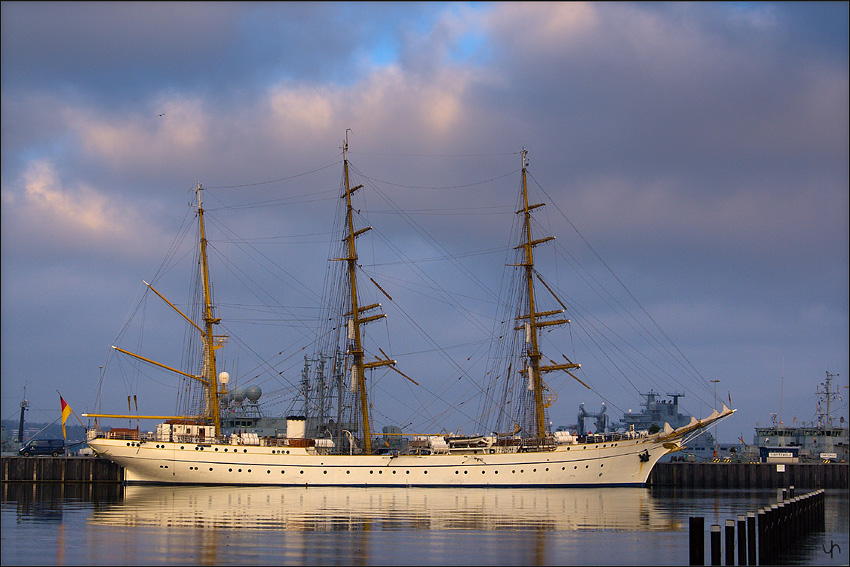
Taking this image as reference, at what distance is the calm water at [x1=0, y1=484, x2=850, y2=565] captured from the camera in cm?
2730

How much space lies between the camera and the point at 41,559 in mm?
26469

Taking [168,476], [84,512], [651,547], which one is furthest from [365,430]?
[651,547]

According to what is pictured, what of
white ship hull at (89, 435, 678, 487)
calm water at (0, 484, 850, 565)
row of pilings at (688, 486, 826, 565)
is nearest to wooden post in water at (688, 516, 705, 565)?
row of pilings at (688, 486, 826, 565)

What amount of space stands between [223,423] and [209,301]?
14612 millimetres

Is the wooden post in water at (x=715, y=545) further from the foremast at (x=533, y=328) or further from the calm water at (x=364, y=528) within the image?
the foremast at (x=533, y=328)

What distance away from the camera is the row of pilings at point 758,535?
25844 mm

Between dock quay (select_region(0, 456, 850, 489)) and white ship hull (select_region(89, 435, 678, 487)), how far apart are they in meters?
9.71

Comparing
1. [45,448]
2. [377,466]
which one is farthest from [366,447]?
[45,448]

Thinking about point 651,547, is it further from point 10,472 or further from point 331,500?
point 10,472

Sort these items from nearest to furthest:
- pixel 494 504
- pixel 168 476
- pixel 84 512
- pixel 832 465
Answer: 1. pixel 84 512
2. pixel 494 504
3. pixel 168 476
4. pixel 832 465

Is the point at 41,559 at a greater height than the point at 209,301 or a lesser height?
lesser

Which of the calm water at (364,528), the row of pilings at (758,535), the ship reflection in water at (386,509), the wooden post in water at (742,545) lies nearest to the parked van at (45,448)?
the ship reflection in water at (386,509)

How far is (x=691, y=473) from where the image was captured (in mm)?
77688

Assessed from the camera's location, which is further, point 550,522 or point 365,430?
point 365,430
